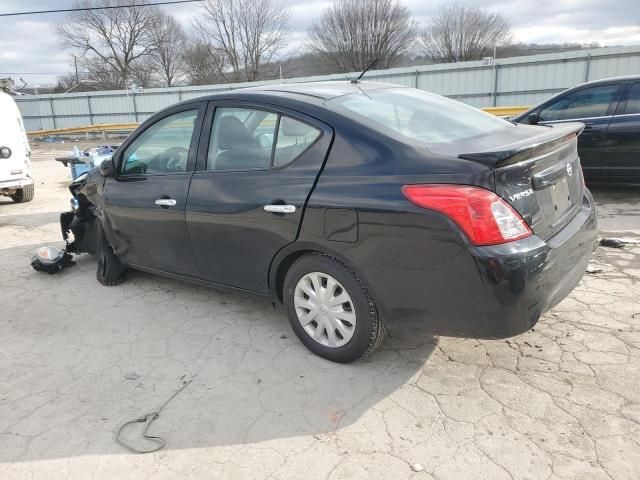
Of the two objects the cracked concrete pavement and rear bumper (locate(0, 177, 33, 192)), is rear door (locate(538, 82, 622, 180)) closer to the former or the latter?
the cracked concrete pavement

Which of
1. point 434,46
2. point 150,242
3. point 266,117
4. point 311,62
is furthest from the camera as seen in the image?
point 434,46

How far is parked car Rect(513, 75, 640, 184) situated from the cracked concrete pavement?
114 inches

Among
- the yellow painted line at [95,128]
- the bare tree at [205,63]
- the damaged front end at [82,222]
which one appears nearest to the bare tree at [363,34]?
the bare tree at [205,63]

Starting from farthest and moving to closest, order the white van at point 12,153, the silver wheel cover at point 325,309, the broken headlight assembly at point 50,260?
the white van at point 12,153 < the broken headlight assembly at point 50,260 < the silver wheel cover at point 325,309

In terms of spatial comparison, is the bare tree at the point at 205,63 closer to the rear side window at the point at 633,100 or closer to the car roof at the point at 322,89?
the rear side window at the point at 633,100

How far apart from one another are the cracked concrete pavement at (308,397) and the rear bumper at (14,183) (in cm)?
513

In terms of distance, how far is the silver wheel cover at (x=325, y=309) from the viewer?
2.85 m

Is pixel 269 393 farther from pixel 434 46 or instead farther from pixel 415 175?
pixel 434 46

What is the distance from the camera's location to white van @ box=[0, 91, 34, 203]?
26.6 ft

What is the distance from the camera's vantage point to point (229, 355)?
3.23 meters

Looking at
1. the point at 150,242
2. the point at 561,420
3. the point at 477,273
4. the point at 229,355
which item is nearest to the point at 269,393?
the point at 229,355

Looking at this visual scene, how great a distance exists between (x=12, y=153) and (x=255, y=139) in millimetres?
6863

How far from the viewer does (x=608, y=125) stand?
249 inches

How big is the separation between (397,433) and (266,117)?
1956 millimetres
